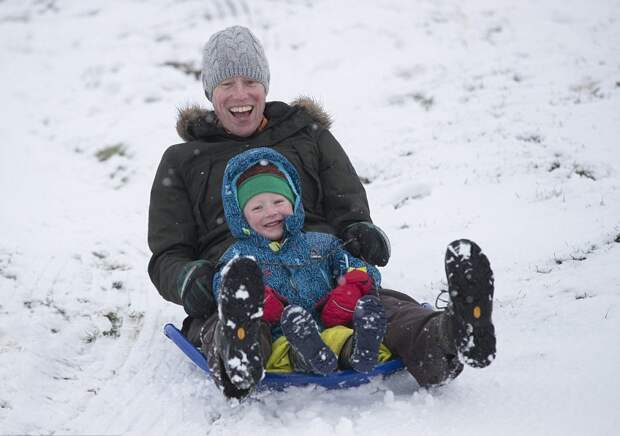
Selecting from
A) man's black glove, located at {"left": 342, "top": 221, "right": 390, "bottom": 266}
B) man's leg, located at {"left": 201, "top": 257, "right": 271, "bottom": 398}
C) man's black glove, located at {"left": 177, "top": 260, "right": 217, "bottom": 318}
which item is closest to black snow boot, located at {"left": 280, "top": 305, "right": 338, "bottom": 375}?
man's leg, located at {"left": 201, "top": 257, "right": 271, "bottom": 398}

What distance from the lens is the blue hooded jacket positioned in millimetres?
2799

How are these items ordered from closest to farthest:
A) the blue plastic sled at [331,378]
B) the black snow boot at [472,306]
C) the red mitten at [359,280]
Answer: the black snow boot at [472,306]
the blue plastic sled at [331,378]
the red mitten at [359,280]

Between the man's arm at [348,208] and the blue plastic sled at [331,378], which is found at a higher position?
the man's arm at [348,208]

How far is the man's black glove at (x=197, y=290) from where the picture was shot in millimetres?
2770

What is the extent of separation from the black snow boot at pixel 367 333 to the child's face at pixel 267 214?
2.42 ft

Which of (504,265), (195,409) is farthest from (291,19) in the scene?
(195,409)

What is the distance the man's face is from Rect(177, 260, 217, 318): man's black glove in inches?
39.9

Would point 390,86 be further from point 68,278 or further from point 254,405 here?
point 254,405

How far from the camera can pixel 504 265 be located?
150 inches

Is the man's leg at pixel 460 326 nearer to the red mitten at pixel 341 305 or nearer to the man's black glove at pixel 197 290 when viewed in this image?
the red mitten at pixel 341 305

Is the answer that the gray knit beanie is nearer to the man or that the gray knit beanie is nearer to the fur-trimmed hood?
the man

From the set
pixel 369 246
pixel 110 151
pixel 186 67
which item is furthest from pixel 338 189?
pixel 186 67

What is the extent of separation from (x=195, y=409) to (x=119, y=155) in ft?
16.7

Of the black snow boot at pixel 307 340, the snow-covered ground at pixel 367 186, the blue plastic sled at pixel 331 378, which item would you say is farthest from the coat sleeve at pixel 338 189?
the black snow boot at pixel 307 340
